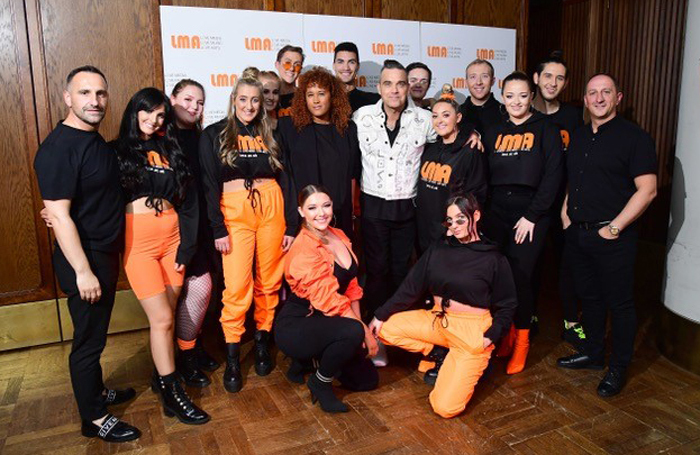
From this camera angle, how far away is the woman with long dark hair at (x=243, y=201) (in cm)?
310

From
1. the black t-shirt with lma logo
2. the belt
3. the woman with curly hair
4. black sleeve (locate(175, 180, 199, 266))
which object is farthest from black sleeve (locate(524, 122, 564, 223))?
the black t-shirt with lma logo

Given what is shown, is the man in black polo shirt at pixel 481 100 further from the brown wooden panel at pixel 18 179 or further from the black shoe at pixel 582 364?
the brown wooden panel at pixel 18 179

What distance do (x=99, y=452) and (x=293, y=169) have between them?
1.80 metres

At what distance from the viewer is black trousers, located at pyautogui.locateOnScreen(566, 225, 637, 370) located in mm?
3092

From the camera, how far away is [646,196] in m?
2.98

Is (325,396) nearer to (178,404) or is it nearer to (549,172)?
(178,404)

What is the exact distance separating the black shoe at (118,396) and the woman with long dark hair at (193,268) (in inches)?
12.1

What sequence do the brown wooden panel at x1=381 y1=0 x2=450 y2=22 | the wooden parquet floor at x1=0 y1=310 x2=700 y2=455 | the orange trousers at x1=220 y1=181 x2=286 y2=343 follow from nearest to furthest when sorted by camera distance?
the wooden parquet floor at x1=0 y1=310 x2=700 y2=455
the orange trousers at x1=220 y1=181 x2=286 y2=343
the brown wooden panel at x1=381 y1=0 x2=450 y2=22

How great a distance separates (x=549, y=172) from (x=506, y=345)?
1117 millimetres

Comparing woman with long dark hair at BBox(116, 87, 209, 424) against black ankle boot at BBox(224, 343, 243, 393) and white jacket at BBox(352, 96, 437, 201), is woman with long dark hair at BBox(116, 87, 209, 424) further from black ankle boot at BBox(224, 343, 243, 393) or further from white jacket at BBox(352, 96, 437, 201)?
white jacket at BBox(352, 96, 437, 201)

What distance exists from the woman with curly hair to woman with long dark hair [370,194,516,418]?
673mm

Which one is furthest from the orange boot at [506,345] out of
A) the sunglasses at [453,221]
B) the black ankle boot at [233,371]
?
the black ankle boot at [233,371]

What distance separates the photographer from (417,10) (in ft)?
15.6

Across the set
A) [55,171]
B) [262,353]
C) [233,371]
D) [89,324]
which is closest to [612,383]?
[262,353]
